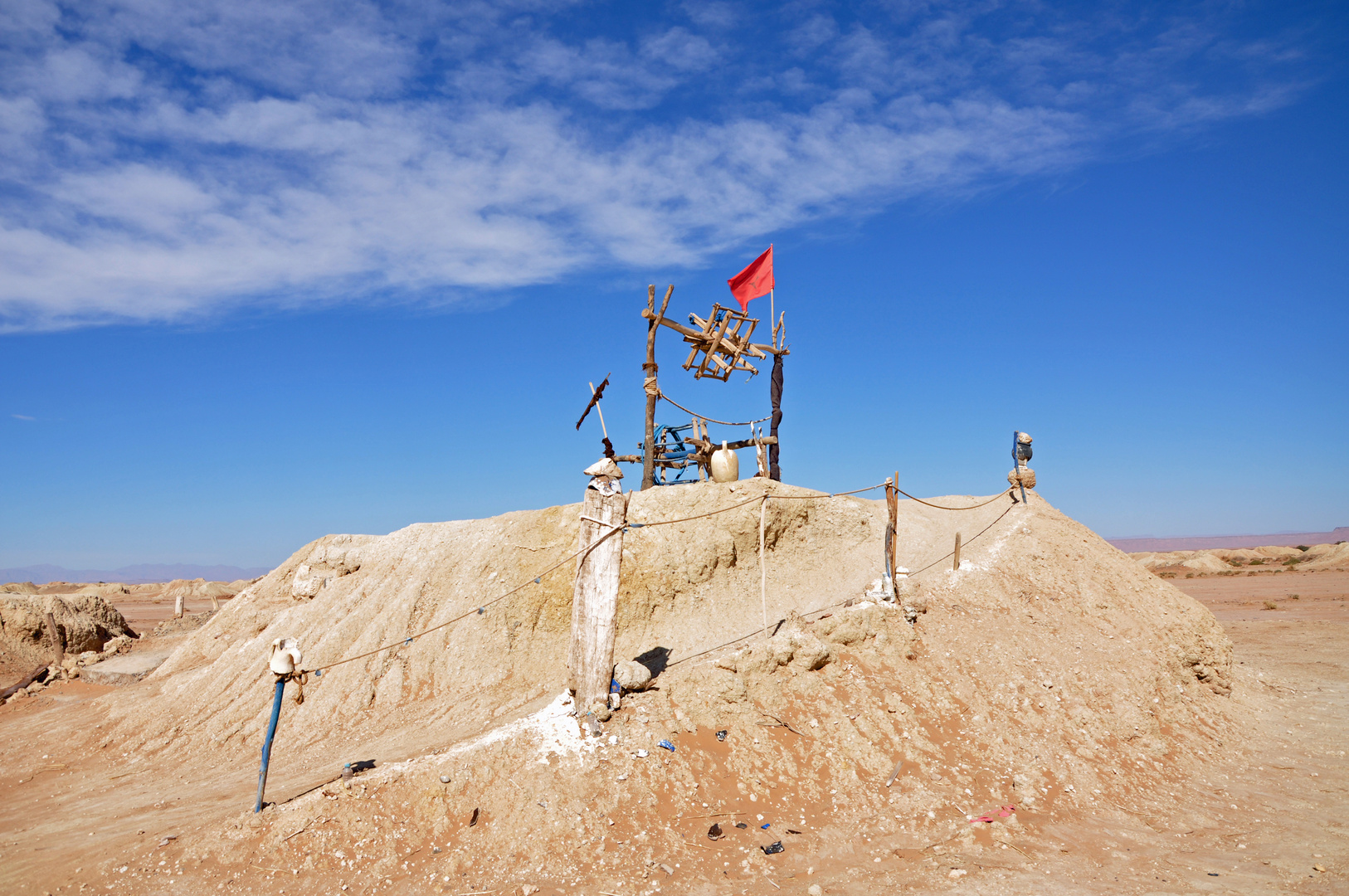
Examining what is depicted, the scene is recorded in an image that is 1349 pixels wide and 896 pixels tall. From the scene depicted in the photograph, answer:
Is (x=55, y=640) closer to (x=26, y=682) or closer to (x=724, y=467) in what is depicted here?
(x=26, y=682)

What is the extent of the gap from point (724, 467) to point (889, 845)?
9.26m

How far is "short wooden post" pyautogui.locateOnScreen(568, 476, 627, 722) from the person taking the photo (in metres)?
8.14

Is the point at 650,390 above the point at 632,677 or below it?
above

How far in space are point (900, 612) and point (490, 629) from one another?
7.02 meters

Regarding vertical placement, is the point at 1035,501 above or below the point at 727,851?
above

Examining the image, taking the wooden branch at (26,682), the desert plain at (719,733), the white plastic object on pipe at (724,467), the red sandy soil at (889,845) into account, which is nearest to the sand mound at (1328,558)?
the desert plain at (719,733)

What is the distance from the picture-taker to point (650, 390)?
48.7 feet

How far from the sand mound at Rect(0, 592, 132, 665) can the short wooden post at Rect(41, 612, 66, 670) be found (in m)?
0.05

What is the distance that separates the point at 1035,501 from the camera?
14.6 m

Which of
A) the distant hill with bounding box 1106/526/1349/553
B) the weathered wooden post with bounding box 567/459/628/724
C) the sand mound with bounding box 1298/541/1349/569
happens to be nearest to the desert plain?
the weathered wooden post with bounding box 567/459/628/724

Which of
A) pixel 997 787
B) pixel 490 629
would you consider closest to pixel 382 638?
pixel 490 629

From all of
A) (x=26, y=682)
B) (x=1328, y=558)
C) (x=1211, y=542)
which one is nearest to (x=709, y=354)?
(x=26, y=682)

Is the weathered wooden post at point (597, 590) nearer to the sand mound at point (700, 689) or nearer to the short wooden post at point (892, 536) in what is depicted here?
the sand mound at point (700, 689)

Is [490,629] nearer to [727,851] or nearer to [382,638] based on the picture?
[382,638]
